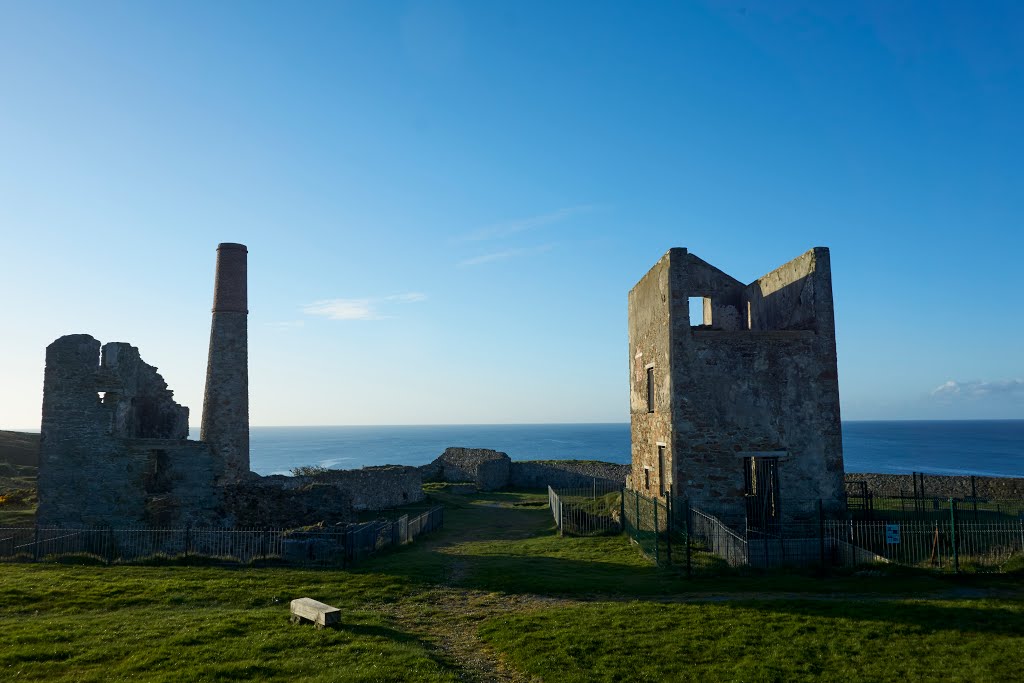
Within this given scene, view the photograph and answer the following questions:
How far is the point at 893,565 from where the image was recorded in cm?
1564

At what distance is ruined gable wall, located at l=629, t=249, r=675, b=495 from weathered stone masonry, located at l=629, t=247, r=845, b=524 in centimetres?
11

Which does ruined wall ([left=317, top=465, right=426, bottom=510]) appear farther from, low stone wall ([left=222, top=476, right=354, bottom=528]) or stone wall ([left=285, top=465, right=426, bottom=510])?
low stone wall ([left=222, top=476, right=354, bottom=528])


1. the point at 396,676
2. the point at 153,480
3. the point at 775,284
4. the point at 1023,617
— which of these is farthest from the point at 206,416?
the point at 1023,617

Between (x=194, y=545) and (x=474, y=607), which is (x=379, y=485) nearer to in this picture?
(x=194, y=545)

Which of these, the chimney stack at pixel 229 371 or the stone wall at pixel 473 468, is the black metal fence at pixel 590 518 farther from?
the stone wall at pixel 473 468

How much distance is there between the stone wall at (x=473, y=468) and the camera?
43.4 meters

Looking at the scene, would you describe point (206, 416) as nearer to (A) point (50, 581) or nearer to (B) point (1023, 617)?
(A) point (50, 581)

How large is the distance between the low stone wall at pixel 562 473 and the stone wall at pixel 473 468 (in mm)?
1032

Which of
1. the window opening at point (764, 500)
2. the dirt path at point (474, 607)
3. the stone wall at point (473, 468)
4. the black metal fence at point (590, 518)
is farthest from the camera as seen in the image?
the stone wall at point (473, 468)

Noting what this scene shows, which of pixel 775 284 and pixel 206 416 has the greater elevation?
pixel 775 284

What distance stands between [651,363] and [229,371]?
17.7 metres

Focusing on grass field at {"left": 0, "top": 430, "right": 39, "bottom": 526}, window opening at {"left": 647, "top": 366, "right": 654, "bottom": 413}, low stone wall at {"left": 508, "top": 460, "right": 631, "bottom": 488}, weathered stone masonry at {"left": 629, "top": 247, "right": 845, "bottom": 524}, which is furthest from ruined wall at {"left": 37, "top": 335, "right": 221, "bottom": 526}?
low stone wall at {"left": 508, "top": 460, "right": 631, "bottom": 488}

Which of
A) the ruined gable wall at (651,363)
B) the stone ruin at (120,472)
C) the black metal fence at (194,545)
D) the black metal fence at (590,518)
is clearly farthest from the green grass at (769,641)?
the stone ruin at (120,472)

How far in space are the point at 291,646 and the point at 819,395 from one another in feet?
59.5
